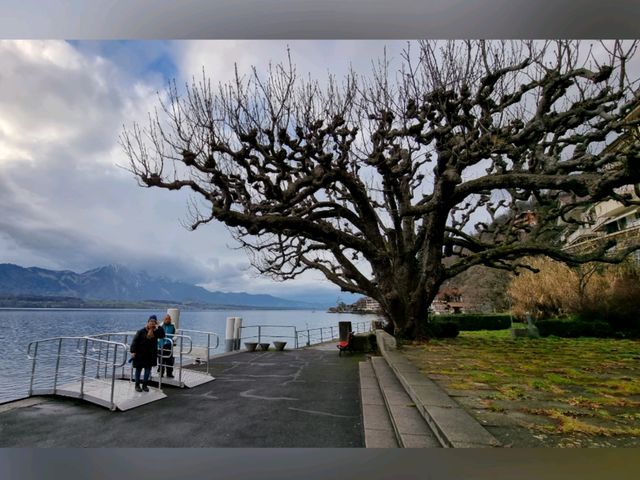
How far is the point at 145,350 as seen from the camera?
17.1 feet

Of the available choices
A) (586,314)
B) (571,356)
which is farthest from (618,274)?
(571,356)

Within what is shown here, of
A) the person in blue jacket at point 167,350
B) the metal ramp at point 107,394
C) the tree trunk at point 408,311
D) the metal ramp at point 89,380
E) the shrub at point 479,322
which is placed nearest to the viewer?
the metal ramp at point 107,394

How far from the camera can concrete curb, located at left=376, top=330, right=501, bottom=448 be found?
8.00ft

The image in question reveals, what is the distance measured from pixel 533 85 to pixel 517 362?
5388mm

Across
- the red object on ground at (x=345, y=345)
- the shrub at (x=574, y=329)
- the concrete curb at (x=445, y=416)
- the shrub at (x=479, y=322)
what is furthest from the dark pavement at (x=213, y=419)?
the shrub at (x=479, y=322)

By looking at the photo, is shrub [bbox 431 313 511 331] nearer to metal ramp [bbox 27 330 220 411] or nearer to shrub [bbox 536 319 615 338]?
shrub [bbox 536 319 615 338]

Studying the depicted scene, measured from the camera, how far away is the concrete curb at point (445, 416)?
2439mm

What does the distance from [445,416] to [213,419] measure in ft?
8.46

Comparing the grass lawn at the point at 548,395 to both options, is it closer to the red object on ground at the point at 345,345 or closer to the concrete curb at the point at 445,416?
the concrete curb at the point at 445,416

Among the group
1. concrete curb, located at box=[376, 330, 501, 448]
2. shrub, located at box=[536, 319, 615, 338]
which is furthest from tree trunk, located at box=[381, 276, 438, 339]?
shrub, located at box=[536, 319, 615, 338]

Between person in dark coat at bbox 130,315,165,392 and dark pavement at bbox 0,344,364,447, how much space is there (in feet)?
1.62

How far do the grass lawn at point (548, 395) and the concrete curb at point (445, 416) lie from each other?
153 millimetres
